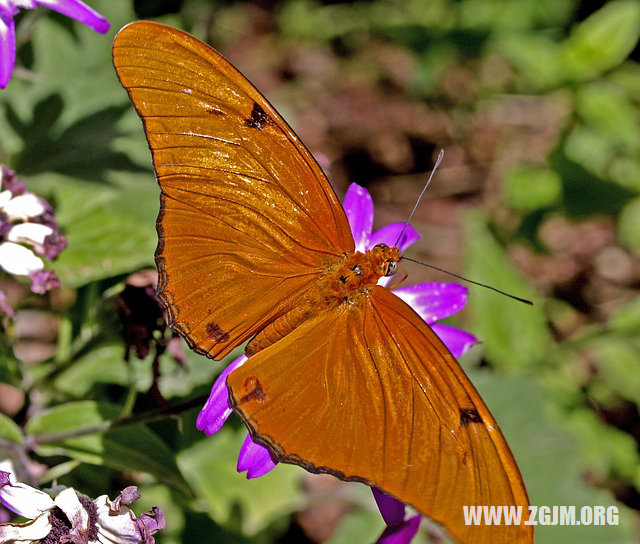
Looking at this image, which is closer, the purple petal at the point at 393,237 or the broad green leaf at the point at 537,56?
the purple petal at the point at 393,237

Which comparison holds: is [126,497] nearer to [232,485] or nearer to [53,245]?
[53,245]

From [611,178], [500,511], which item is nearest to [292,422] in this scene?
[500,511]

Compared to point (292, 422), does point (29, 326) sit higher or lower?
lower

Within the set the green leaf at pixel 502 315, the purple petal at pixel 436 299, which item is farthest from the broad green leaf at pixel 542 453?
the purple petal at pixel 436 299

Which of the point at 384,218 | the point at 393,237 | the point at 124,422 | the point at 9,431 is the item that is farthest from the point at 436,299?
the point at 384,218

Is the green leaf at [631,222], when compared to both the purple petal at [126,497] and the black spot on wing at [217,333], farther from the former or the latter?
the purple petal at [126,497]

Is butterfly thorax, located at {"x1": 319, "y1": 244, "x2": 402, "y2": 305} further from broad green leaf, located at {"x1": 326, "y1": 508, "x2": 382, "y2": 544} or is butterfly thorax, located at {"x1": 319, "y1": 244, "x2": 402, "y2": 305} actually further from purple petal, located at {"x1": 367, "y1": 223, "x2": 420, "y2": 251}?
broad green leaf, located at {"x1": 326, "y1": 508, "x2": 382, "y2": 544}

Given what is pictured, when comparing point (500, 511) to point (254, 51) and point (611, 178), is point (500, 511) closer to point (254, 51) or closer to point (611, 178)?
point (611, 178)
